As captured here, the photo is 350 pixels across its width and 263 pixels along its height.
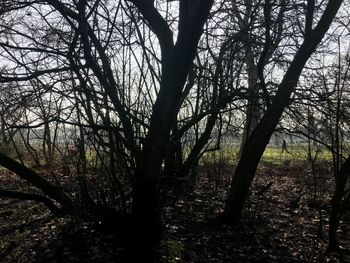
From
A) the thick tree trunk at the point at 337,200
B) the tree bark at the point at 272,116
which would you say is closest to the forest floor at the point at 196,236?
the thick tree trunk at the point at 337,200

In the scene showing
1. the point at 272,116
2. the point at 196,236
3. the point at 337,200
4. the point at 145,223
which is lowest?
the point at 196,236

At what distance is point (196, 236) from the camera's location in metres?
5.29

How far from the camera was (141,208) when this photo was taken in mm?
4191

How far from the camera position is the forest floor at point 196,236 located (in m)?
4.57

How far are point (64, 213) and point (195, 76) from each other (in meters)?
2.91

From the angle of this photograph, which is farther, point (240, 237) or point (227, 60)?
point (227, 60)

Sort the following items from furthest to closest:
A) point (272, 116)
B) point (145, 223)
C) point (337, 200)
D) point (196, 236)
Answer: point (272, 116), point (196, 236), point (337, 200), point (145, 223)

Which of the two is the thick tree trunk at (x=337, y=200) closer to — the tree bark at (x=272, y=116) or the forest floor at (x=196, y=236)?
the forest floor at (x=196, y=236)

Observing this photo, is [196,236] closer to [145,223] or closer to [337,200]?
[145,223]

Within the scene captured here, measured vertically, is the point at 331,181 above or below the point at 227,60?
below

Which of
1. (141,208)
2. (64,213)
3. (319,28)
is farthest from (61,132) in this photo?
(319,28)

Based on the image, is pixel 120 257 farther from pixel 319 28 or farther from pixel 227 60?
pixel 319 28

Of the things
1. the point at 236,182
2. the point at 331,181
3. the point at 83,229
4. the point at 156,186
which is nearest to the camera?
the point at 156,186

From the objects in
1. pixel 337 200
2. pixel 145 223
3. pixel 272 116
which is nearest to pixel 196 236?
pixel 145 223
